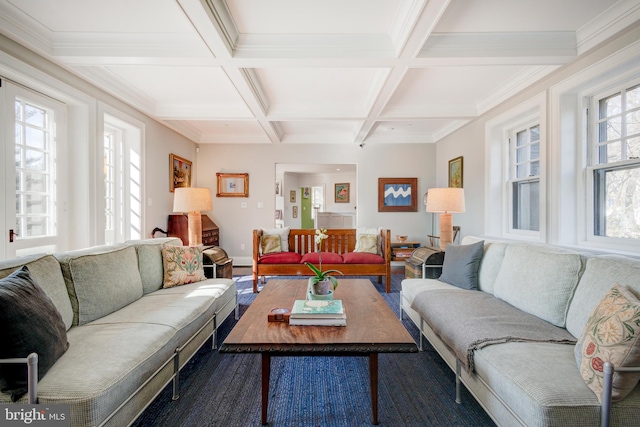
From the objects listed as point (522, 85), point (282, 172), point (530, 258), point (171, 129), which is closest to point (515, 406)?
point (530, 258)

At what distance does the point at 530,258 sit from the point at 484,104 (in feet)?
7.92

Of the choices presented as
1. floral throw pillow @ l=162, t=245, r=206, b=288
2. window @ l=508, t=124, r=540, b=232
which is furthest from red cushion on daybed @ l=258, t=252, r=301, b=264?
window @ l=508, t=124, r=540, b=232

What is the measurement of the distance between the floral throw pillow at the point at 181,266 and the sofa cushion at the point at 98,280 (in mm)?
327

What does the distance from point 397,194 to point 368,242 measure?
168 cm

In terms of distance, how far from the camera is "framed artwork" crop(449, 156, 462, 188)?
4.51m

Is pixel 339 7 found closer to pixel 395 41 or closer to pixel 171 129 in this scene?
pixel 395 41

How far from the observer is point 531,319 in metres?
1.81

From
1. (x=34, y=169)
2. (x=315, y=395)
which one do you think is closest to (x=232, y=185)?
(x=34, y=169)

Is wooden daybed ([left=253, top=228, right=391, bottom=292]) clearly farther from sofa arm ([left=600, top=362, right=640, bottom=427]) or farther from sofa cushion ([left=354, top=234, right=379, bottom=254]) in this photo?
sofa arm ([left=600, top=362, right=640, bottom=427])

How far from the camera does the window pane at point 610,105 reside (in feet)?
7.65

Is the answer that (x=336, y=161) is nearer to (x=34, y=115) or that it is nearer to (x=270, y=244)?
(x=270, y=244)

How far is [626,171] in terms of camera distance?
2.27 metres

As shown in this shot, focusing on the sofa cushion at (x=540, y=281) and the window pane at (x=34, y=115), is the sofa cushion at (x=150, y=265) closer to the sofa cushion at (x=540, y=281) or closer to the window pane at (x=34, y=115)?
the window pane at (x=34, y=115)

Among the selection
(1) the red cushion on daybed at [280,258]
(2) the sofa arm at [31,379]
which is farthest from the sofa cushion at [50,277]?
(1) the red cushion on daybed at [280,258]
